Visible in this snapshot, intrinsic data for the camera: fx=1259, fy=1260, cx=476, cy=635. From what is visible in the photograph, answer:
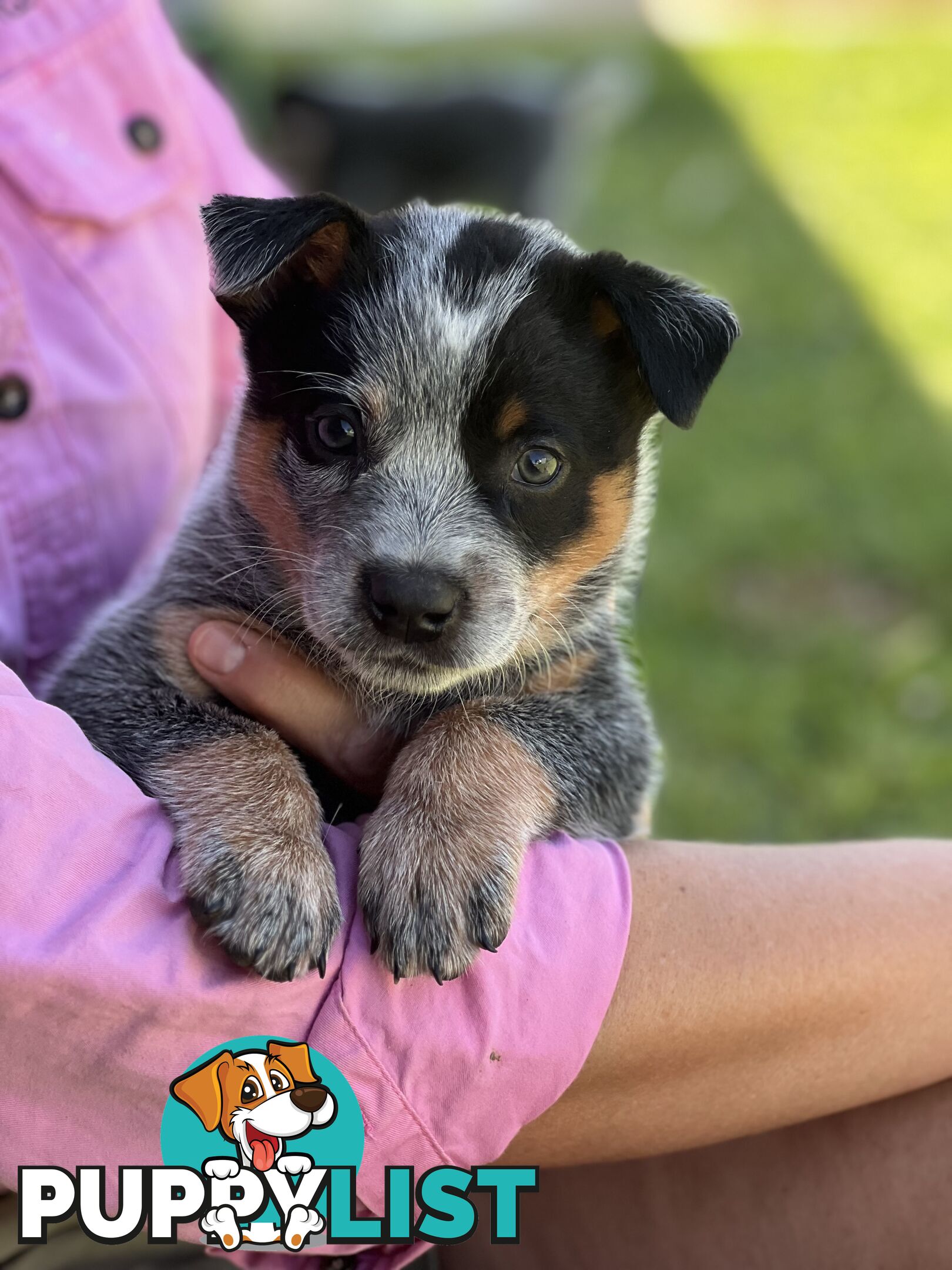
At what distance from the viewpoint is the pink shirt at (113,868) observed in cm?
205

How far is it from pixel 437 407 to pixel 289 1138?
4.91ft

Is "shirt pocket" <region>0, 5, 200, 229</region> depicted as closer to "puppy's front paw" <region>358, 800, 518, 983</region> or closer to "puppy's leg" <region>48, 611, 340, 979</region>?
"puppy's leg" <region>48, 611, 340, 979</region>

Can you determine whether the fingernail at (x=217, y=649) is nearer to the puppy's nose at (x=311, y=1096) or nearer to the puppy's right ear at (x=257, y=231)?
the puppy's right ear at (x=257, y=231)

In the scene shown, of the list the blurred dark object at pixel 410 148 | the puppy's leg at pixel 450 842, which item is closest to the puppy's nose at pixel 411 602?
the puppy's leg at pixel 450 842

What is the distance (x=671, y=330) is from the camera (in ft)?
8.74

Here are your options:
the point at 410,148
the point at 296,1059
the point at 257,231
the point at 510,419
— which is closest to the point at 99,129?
the point at 257,231

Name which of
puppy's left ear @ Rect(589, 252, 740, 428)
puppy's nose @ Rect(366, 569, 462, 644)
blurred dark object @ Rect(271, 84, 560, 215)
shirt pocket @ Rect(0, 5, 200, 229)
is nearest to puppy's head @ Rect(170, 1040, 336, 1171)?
puppy's nose @ Rect(366, 569, 462, 644)

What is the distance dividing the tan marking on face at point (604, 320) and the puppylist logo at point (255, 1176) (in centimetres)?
A: 168

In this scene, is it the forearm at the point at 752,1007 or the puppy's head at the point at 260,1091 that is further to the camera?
the forearm at the point at 752,1007

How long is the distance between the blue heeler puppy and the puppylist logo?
0.29 metres

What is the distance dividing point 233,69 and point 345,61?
19.1 feet

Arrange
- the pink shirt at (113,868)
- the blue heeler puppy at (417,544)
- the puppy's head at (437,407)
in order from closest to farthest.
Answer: the pink shirt at (113,868)
the blue heeler puppy at (417,544)
the puppy's head at (437,407)

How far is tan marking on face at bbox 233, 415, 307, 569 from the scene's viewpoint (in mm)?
2873

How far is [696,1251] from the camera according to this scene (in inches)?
106
